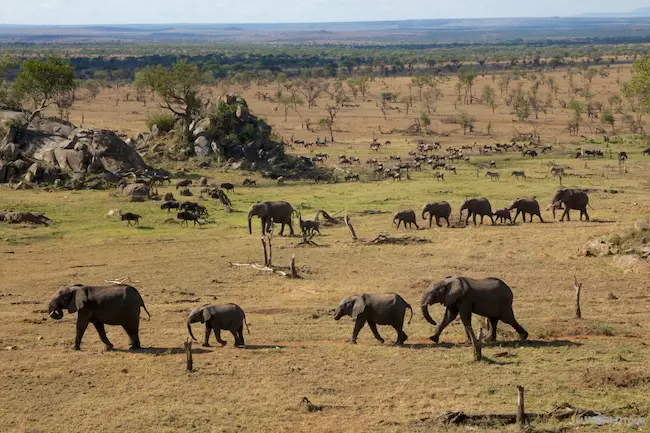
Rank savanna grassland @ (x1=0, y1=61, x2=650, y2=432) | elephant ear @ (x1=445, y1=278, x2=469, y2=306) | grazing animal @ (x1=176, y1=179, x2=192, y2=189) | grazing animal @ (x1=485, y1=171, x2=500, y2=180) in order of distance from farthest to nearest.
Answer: grazing animal @ (x1=485, y1=171, x2=500, y2=180) < grazing animal @ (x1=176, y1=179, x2=192, y2=189) < elephant ear @ (x1=445, y1=278, x2=469, y2=306) < savanna grassland @ (x1=0, y1=61, x2=650, y2=432)

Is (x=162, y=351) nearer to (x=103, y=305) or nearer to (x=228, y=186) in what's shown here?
(x=103, y=305)

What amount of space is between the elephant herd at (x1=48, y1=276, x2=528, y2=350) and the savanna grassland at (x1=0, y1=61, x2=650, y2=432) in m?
0.50

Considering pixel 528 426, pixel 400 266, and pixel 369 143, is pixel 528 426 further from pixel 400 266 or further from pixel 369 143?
pixel 369 143

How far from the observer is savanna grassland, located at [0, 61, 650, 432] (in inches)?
636


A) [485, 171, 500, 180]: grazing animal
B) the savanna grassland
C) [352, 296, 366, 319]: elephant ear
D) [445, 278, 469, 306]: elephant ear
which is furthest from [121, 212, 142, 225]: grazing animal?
[485, 171, 500, 180]: grazing animal

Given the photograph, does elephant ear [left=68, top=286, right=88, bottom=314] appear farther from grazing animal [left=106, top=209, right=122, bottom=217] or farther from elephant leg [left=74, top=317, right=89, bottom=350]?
grazing animal [left=106, top=209, right=122, bottom=217]

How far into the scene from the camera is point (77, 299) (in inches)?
776

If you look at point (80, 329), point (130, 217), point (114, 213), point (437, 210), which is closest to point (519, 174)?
point (437, 210)

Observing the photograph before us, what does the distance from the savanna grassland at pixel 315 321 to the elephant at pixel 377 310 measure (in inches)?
20.5

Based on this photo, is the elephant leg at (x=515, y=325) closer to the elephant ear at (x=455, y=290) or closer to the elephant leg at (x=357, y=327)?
the elephant ear at (x=455, y=290)

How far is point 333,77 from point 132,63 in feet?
166

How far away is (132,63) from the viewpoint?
182 metres

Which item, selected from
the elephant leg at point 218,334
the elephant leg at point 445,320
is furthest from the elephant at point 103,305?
the elephant leg at point 445,320

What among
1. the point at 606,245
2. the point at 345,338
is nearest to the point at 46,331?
the point at 345,338
